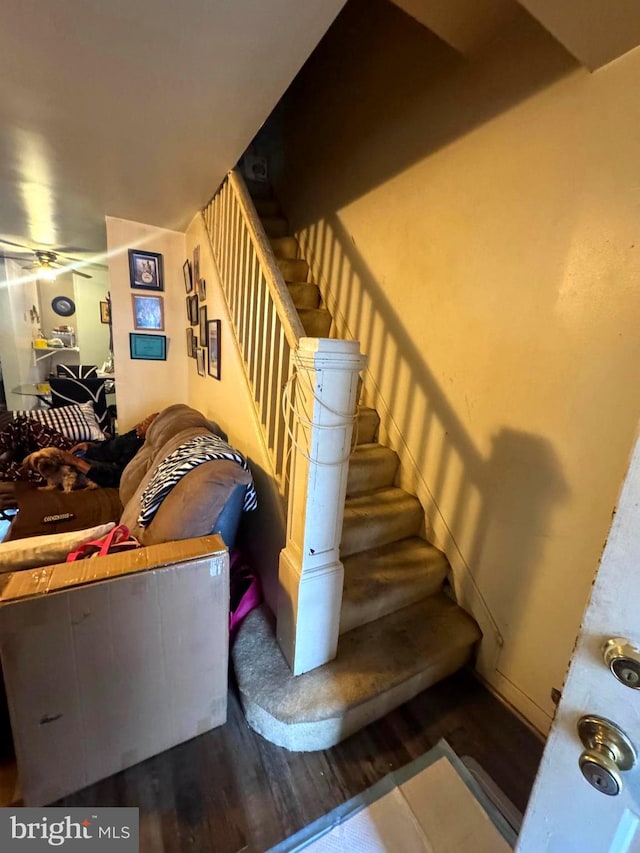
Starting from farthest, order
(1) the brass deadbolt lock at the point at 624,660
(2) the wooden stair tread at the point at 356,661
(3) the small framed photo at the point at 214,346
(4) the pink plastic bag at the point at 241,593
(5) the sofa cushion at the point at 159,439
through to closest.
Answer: (3) the small framed photo at the point at 214,346
(5) the sofa cushion at the point at 159,439
(4) the pink plastic bag at the point at 241,593
(2) the wooden stair tread at the point at 356,661
(1) the brass deadbolt lock at the point at 624,660

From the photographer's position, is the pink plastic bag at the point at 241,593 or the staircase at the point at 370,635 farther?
the pink plastic bag at the point at 241,593

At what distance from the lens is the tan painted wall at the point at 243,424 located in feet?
5.36

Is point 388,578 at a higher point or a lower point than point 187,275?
lower

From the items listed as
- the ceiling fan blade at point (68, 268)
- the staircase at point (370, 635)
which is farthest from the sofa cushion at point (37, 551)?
the ceiling fan blade at point (68, 268)

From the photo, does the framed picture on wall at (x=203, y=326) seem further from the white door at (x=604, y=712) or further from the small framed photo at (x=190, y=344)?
the white door at (x=604, y=712)

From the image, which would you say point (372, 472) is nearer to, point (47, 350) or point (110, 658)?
point (110, 658)

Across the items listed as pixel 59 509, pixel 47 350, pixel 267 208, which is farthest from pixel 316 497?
pixel 47 350

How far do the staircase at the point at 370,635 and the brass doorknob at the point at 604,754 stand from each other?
915 millimetres

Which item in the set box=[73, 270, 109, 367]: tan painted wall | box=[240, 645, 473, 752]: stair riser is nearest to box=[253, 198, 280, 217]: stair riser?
box=[240, 645, 473, 752]: stair riser

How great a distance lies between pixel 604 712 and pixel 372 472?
57.1 inches

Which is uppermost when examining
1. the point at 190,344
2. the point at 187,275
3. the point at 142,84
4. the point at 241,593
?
the point at 142,84

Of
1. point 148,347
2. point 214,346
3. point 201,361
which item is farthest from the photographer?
point 148,347

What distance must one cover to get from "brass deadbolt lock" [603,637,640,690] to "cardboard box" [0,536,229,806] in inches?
39.7

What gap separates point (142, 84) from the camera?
1302 mm
